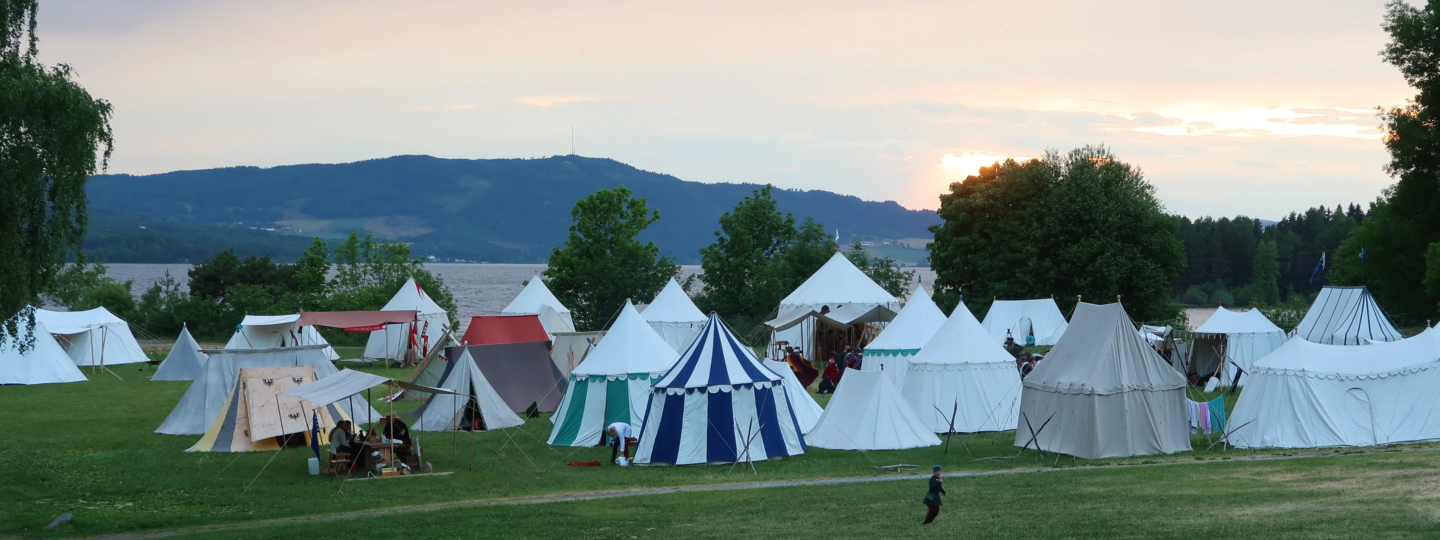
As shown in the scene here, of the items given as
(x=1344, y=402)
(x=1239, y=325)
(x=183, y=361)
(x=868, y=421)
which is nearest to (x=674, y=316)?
(x=183, y=361)

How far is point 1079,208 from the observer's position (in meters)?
43.3

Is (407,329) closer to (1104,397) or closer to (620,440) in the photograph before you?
(620,440)

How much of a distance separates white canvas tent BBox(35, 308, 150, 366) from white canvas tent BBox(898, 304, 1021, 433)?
28249 millimetres

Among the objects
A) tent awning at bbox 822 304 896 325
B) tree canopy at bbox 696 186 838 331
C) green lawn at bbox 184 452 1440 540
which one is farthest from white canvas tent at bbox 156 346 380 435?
tree canopy at bbox 696 186 838 331

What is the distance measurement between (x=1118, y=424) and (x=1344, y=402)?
458 cm

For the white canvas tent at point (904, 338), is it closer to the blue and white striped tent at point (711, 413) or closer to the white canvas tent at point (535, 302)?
the blue and white striped tent at point (711, 413)

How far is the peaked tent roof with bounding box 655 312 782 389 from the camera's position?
58.8 ft

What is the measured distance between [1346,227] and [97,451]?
87.7 metres

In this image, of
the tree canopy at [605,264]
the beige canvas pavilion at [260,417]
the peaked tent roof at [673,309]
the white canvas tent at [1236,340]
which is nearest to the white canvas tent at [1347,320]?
the white canvas tent at [1236,340]

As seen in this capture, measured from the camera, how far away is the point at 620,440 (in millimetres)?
18375

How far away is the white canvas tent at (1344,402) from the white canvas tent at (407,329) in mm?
28125

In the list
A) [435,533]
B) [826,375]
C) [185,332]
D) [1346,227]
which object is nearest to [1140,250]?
[826,375]

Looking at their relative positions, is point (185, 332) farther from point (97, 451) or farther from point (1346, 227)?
point (1346, 227)

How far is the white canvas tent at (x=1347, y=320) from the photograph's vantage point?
25062 mm
